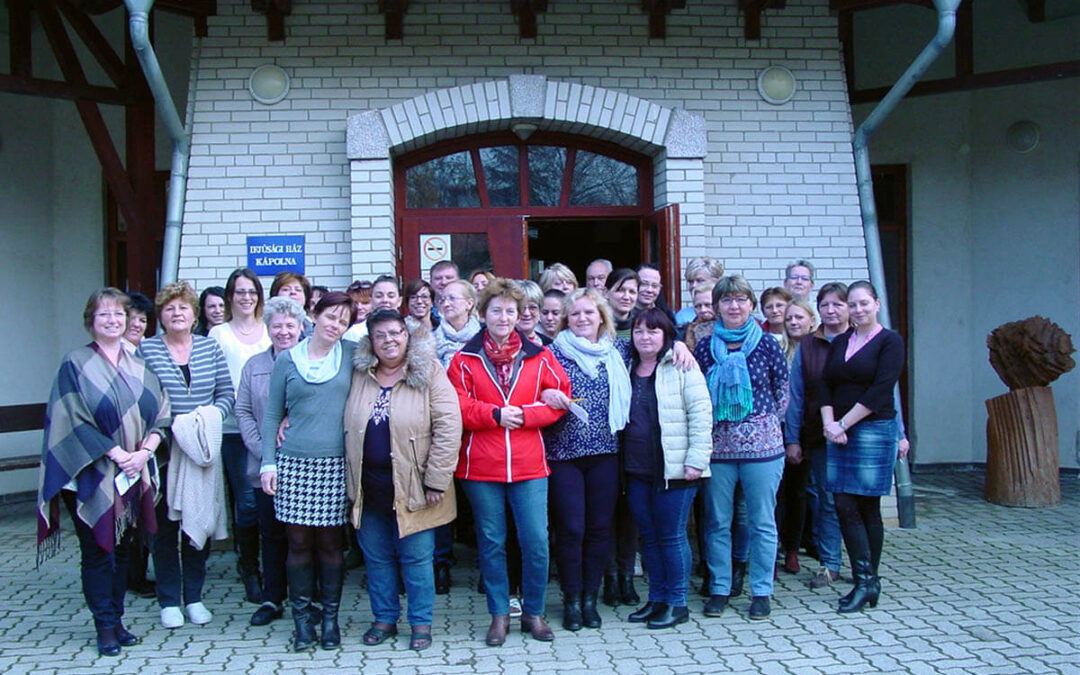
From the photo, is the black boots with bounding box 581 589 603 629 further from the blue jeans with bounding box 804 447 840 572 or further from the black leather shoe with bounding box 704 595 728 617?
the blue jeans with bounding box 804 447 840 572

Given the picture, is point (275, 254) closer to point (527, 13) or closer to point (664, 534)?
point (527, 13)

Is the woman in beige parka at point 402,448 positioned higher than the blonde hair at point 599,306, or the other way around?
the blonde hair at point 599,306

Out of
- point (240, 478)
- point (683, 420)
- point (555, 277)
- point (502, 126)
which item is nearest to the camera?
point (683, 420)

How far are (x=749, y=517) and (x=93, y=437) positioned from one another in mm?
3065

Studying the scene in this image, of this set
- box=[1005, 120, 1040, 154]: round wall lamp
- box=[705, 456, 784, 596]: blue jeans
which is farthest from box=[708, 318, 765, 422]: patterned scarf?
box=[1005, 120, 1040, 154]: round wall lamp

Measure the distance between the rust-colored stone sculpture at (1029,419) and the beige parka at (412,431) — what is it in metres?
5.14

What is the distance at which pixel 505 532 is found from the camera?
180 inches

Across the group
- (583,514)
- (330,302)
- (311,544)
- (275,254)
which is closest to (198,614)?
(311,544)

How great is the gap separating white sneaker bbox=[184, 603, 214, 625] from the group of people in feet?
0.05

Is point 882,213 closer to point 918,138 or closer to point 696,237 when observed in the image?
point 918,138

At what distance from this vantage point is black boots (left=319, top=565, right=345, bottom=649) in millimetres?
4488

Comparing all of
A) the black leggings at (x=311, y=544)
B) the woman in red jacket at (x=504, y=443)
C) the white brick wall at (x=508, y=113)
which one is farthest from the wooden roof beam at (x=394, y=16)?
the black leggings at (x=311, y=544)

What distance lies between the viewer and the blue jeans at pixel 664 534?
4.68 m

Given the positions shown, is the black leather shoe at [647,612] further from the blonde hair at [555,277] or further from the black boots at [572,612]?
the blonde hair at [555,277]
